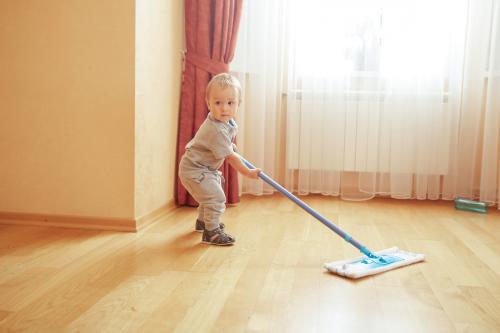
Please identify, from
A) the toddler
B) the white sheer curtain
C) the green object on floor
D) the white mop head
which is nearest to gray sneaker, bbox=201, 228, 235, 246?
the toddler

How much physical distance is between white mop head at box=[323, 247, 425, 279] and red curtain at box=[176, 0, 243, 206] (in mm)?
1264

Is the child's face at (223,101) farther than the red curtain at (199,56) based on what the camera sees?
No

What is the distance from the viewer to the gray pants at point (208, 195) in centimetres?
227

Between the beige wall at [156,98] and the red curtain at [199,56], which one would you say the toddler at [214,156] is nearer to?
the beige wall at [156,98]

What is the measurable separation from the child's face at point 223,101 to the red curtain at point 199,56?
2.37 ft

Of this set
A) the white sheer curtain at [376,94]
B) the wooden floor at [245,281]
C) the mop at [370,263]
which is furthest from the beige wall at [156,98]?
the mop at [370,263]

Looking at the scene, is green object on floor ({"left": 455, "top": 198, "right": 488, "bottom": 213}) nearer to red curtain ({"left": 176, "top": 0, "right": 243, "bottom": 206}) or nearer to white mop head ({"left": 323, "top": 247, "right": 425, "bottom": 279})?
white mop head ({"left": 323, "top": 247, "right": 425, "bottom": 279})

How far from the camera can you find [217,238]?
2223 mm

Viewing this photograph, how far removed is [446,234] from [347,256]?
0.67m

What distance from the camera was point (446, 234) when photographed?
2492 millimetres

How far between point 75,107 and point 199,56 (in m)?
0.81

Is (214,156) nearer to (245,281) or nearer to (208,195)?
(208,195)

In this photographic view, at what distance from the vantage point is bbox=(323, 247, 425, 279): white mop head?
1801 mm

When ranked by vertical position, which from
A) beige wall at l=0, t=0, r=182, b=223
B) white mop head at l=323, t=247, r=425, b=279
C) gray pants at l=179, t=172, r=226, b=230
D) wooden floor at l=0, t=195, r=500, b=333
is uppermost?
beige wall at l=0, t=0, r=182, b=223
